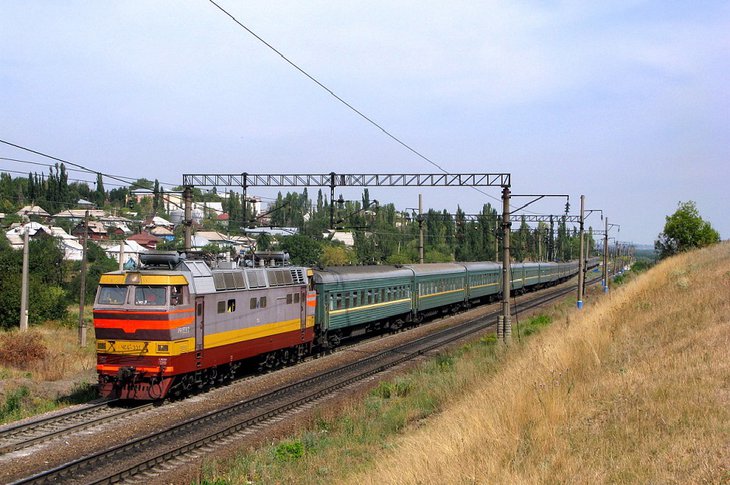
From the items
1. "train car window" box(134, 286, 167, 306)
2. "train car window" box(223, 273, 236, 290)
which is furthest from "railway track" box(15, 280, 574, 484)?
"train car window" box(223, 273, 236, 290)

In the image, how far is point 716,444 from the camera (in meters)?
8.33

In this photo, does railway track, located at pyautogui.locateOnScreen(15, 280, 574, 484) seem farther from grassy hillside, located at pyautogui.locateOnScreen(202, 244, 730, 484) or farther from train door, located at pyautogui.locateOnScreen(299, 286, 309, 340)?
train door, located at pyautogui.locateOnScreen(299, 286, 309, 340)

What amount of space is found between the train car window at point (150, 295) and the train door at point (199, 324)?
127 cm

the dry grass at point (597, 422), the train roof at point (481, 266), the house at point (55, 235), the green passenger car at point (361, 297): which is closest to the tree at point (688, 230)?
the train roof at point (481, 266)

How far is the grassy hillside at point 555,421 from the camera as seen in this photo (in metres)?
8.62

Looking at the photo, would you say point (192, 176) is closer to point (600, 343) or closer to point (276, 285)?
point (276, 285)

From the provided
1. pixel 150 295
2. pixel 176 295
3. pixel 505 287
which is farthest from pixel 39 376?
pixel 505 287

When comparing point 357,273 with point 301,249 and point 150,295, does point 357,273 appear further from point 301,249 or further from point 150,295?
point 301,249

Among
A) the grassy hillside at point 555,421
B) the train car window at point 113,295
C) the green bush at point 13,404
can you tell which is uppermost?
the train car window at point 113,295

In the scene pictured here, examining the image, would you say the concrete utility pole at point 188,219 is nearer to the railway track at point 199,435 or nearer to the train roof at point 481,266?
the railway track at point 199,435

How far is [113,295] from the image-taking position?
1816 centimetres

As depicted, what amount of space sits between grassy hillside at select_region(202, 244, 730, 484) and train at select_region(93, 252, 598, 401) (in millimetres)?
4129

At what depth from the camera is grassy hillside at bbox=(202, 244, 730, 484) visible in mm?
8617

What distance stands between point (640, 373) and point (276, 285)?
13.9m
